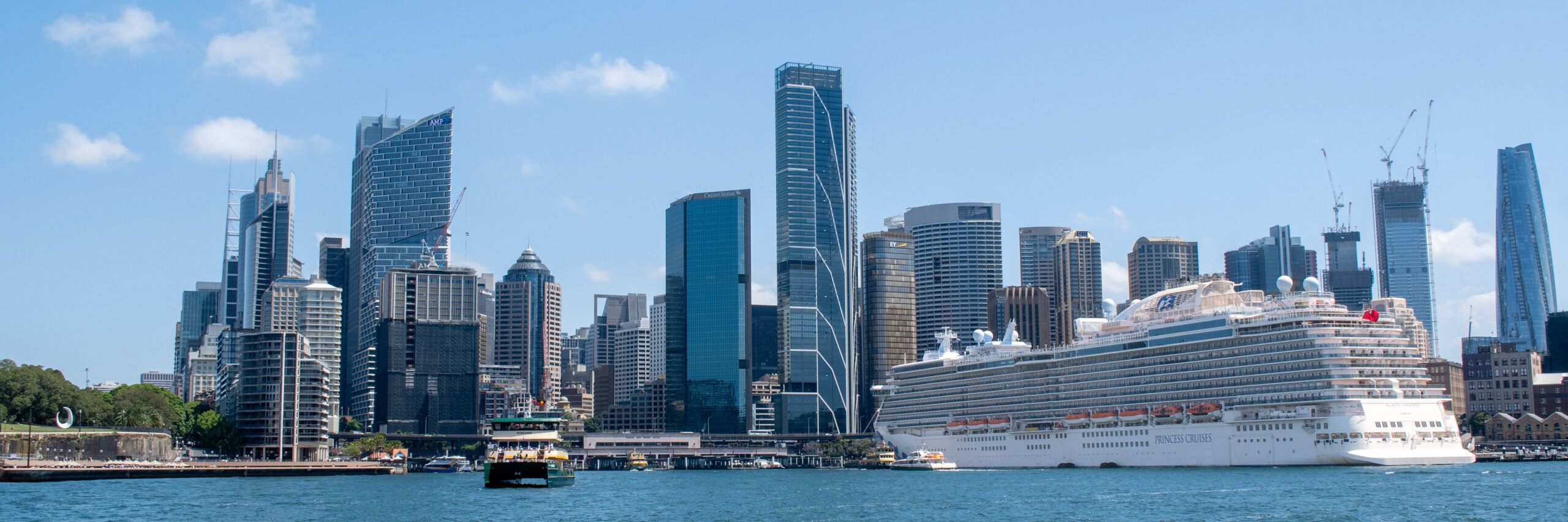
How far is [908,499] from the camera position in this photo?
107m

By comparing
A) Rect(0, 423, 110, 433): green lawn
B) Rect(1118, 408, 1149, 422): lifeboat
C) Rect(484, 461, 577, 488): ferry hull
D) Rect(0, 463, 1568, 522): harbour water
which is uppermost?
Rect(1118, 408, 1149, 422): lifeboat

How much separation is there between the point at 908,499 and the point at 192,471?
3701 inches

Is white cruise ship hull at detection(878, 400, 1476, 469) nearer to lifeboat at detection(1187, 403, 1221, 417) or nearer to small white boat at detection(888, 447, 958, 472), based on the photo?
lifeboat at detection(1187, 403, 1221, 417)

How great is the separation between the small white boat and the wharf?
6714 cm

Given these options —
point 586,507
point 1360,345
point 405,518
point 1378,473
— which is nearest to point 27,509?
point 405,518

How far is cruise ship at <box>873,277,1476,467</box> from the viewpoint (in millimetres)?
136875

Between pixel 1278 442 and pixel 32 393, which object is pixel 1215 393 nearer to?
pixel 1278 442

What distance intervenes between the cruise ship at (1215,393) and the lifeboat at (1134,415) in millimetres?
139

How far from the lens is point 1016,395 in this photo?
18075cm

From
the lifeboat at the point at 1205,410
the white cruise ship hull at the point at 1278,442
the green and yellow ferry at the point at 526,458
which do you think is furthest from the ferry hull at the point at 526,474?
the lifeboat at the point at 1205,410

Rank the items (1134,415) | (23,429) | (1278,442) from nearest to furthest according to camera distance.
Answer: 1. (1278,442)
2. (1134,415)
3. (23,429)

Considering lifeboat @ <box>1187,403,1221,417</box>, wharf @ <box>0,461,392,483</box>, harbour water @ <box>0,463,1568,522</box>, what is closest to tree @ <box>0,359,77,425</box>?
wharf @ <box>0,461,392,483</box>

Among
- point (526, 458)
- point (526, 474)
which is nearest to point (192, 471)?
point (526, 474)

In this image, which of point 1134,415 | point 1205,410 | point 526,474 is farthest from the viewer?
point 1134,415
